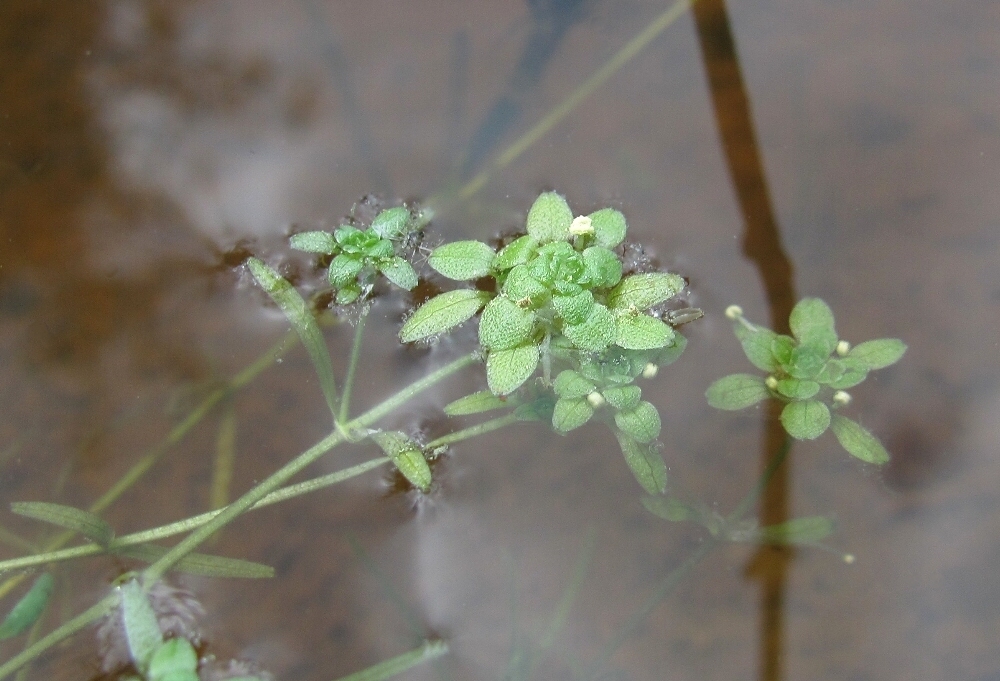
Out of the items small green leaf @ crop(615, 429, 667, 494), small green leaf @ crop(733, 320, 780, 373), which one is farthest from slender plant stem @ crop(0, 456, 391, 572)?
small green leaf @ crop(733, 320, 780, 373)

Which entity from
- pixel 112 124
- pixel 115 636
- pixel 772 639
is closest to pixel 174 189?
pixel 112 124

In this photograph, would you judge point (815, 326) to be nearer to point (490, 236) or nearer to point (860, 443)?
point (860, 443)

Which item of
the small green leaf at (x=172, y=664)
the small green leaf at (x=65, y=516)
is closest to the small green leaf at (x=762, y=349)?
the small green leaf at (x=172, y=664)

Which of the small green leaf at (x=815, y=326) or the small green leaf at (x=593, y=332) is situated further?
the small green leaf at (x=815, y=326)

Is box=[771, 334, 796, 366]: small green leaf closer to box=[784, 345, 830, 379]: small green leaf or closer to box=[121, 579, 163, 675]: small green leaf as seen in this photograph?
box=[784, 345, 830, 379]: small green leaf

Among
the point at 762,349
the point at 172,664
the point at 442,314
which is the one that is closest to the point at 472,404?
the point at 442,314

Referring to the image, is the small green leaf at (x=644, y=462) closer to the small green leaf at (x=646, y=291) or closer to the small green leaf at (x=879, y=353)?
the small green leaf at (x=646, y=291)
